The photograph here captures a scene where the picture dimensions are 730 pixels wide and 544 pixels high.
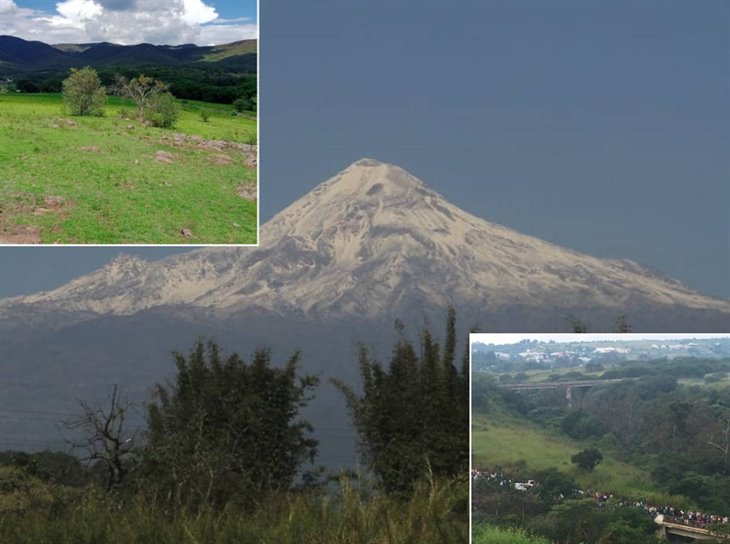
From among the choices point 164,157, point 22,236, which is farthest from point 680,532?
point 164,157

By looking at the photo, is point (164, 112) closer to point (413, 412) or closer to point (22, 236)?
point (22, 236)

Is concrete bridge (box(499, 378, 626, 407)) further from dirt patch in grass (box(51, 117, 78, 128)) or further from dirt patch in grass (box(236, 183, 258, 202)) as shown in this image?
dirt patch in grass (box(51, 117, 78, 128))

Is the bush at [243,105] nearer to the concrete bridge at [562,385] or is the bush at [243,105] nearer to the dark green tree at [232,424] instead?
the dark green tree at [232,424]

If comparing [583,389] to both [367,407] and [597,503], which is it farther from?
[367,407]

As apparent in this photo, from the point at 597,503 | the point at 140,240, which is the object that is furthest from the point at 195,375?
the point at 597,503

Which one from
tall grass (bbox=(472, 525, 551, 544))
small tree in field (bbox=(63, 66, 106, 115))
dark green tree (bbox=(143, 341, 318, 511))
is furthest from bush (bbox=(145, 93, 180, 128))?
tall grass (bbox=(472, 525, 551, 544))

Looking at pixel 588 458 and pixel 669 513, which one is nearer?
pixel 669 513

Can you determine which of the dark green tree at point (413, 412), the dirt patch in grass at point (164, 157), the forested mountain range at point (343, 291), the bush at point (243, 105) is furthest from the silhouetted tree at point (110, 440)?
the bush at point (243, 105)
